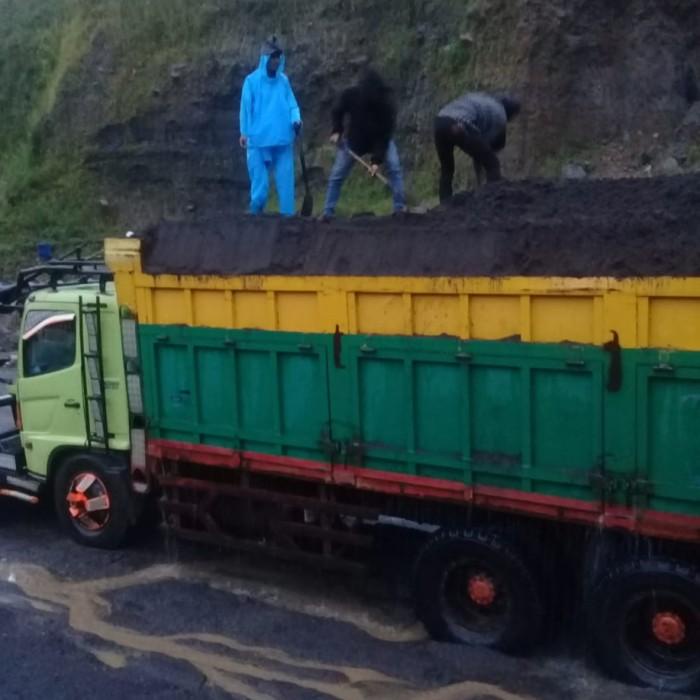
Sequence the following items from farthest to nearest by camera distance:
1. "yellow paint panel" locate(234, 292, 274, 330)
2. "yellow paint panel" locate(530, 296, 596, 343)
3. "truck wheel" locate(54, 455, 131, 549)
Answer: "truck wheel" locate(54, 455, 131, 549) → "yellow paint panel" locate(234, 292, 274, 330) → "yellow paint panel" locate(530, 296, 596, 343)

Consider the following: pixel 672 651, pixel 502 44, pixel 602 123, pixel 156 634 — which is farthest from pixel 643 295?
pixel 502 44

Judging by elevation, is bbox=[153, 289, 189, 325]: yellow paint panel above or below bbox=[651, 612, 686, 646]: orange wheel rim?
above

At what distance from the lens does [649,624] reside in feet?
19.4

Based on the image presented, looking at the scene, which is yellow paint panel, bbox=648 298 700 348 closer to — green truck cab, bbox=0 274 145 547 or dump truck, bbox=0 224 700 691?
dump truck, bbox=0 224 700 691

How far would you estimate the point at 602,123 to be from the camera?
54.6ft

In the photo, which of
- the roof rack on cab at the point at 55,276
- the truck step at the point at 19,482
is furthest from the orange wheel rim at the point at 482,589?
the truck step at the point at 19,482

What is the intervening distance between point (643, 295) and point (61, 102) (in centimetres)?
1921

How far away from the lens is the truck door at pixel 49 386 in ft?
27.1

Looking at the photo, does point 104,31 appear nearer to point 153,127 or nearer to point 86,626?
point 153,127

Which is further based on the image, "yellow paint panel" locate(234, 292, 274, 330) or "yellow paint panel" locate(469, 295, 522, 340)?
"yellow paint panel" locate(234, 292, 274, 330)

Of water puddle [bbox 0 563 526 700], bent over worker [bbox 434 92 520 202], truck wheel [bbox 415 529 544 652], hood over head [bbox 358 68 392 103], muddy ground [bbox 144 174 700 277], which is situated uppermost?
hood over head [bbox 358 68 392 103]

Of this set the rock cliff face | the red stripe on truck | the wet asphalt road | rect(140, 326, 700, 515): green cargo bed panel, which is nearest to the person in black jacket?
rect(140, 326, 700, 515): green cargo bed panel

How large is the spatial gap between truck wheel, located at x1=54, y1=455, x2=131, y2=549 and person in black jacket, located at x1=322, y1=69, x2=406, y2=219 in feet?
9.89

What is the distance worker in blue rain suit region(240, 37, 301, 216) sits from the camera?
1038 cm
